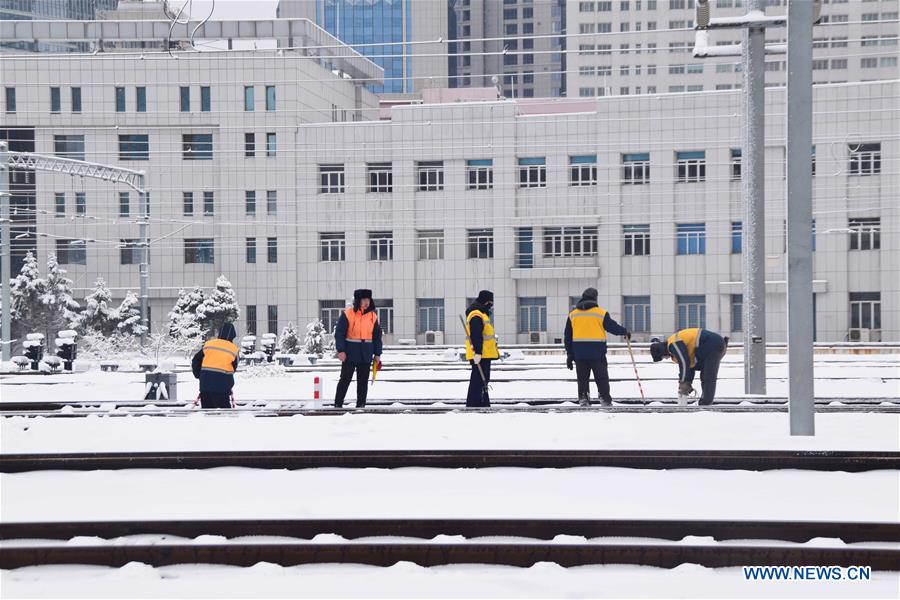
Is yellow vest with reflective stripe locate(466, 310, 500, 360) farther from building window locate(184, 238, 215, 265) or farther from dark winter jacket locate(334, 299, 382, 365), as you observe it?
building window locate(184, 238, 215, 265)

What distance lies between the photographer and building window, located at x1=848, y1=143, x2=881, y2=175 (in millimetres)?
52750

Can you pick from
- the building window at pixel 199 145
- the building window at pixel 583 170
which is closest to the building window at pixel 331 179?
the building window at pixel 199 145

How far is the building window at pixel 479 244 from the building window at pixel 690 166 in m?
10.9

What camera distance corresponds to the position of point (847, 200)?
173 feet

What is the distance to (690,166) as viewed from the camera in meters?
A: 54.5

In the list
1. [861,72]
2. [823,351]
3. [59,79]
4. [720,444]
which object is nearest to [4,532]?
[720,444]

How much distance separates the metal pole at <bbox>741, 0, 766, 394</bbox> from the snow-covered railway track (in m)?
7.55

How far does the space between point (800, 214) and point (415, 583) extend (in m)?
5.94

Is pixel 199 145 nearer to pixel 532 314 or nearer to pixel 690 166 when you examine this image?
pixel 532 314

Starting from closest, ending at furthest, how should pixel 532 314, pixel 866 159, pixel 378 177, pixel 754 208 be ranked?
pixel 754 208 → pixel 866 159 → pixel 378 177 → pixel 532 314

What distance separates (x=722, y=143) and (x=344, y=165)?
67.7ft

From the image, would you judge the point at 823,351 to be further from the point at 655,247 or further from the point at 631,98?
the point at 631,98

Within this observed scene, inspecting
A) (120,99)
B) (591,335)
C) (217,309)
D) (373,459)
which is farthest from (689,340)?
(120,99)

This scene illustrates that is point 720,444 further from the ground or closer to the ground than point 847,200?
closer to the ground
